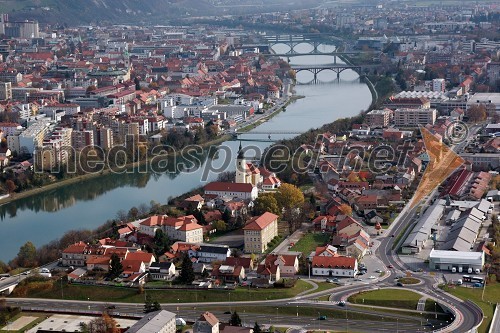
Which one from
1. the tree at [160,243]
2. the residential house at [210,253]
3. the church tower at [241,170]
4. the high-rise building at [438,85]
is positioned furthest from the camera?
the high-rise building at [438,85]

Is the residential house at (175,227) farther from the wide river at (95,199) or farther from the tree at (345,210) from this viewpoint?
the tree at (345,210)

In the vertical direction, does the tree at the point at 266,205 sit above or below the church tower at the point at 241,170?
below

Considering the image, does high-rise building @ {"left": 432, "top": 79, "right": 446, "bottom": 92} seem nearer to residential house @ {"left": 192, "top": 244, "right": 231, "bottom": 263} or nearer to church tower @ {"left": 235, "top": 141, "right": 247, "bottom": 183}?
church tower @ {"left": 235, "top": 141, "right": 247, "bottom": 183}

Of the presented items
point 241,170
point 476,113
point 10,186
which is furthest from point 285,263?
point 476,113

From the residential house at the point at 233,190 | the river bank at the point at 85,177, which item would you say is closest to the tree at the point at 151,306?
the residential house at the point at 233,190

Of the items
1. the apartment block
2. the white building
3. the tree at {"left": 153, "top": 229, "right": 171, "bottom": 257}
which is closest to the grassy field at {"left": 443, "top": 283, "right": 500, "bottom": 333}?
the white building
